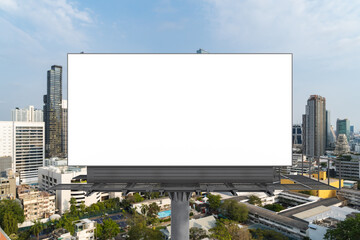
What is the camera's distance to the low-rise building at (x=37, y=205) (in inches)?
666

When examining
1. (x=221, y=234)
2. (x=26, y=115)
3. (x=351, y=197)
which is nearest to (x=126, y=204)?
(x=221, y=234)

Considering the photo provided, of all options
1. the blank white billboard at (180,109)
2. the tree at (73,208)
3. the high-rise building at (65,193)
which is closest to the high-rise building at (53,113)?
the high-rise building at (65,193)

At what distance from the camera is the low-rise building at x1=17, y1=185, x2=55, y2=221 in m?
16.9

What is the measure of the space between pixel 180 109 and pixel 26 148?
126 ft

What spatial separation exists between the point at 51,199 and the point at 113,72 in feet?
64.5

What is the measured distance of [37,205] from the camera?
17.3 m

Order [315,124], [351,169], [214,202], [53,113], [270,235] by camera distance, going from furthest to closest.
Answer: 1. [53,113]
2. [315,124]
3. [351,169]
4. [214,202]
5. [270,235]

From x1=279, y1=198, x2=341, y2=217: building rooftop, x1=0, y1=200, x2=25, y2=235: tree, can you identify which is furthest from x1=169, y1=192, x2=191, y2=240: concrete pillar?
x1=0, y1=200, x2=25, y2=235: tree

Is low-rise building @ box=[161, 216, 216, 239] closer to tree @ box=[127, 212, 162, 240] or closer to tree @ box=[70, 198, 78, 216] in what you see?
tree @ box=[127, 212, 162, 240]

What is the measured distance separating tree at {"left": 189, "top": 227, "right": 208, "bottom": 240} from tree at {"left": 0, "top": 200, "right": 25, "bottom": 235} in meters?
12.8

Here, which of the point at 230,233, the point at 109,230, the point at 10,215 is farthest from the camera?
the point at 10,215

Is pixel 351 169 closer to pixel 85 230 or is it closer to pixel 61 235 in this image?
pixel 85 230

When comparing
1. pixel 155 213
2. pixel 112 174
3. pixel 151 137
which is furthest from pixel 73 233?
pixel 151 137

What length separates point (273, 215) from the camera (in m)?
15.0
